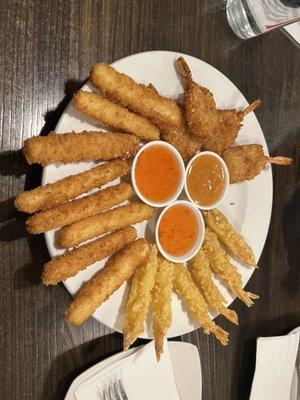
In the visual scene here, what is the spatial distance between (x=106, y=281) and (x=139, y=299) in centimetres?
18

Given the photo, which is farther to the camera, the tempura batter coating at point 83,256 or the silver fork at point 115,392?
the silver fork at point 115,392

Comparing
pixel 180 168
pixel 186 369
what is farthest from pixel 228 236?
pixel 186 369

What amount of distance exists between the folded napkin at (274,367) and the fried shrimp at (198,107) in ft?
4.09

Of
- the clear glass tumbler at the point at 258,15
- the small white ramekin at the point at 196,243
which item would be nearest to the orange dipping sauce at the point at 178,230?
the small white ramekin at the point at 196,243

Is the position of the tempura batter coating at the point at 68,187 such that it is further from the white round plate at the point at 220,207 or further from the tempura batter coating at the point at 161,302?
the tempura batter coating at the point at 161,302

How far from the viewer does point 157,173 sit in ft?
8.02

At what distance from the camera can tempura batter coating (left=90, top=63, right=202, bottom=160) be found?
7.36 feet

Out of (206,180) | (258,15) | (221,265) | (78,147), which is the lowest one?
(221,265)

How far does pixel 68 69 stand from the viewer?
7.82 ft

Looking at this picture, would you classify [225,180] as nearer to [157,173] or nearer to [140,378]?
[157,173]

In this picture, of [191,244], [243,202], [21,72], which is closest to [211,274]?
[191,244]

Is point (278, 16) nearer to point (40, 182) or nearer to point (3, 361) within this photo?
point (40, 182)

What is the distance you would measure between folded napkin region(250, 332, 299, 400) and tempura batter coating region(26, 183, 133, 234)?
1.23 metres

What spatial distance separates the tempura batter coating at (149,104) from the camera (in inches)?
88.4
